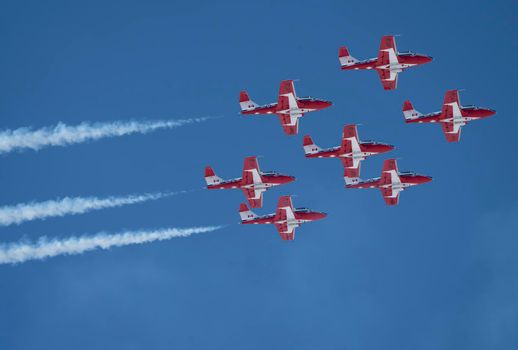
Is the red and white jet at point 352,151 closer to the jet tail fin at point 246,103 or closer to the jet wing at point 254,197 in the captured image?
the jet wing at point 254,197

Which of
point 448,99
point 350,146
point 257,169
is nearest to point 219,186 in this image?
point 257,169

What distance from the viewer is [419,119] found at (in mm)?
111812

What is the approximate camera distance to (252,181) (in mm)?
111188

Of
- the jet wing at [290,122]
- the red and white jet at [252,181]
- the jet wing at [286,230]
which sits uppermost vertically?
the jet wing at [290,122]

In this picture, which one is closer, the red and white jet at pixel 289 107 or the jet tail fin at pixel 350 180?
the red and white jet at pixel 289 107

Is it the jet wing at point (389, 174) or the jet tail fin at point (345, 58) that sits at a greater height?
the jet tail fin at point (345, 58)

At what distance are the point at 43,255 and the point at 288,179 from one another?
1909cm

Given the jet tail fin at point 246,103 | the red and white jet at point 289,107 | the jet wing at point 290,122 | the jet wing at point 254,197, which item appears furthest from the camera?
the jet wing at point 254,197

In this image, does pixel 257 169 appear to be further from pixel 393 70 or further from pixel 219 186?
pixel 393 70

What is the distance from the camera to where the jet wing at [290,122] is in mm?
110188

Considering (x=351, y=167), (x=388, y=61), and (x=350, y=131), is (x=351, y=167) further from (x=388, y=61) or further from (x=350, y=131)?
(x=388, y=61)

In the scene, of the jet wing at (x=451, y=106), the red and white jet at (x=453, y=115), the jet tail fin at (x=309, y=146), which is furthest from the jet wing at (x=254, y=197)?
the jet wing at (x=451, y=106)

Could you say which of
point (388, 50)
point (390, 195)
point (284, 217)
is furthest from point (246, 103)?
point (390, 195)

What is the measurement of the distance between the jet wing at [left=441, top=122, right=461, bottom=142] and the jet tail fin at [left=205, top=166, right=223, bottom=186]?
17329 millimetres
